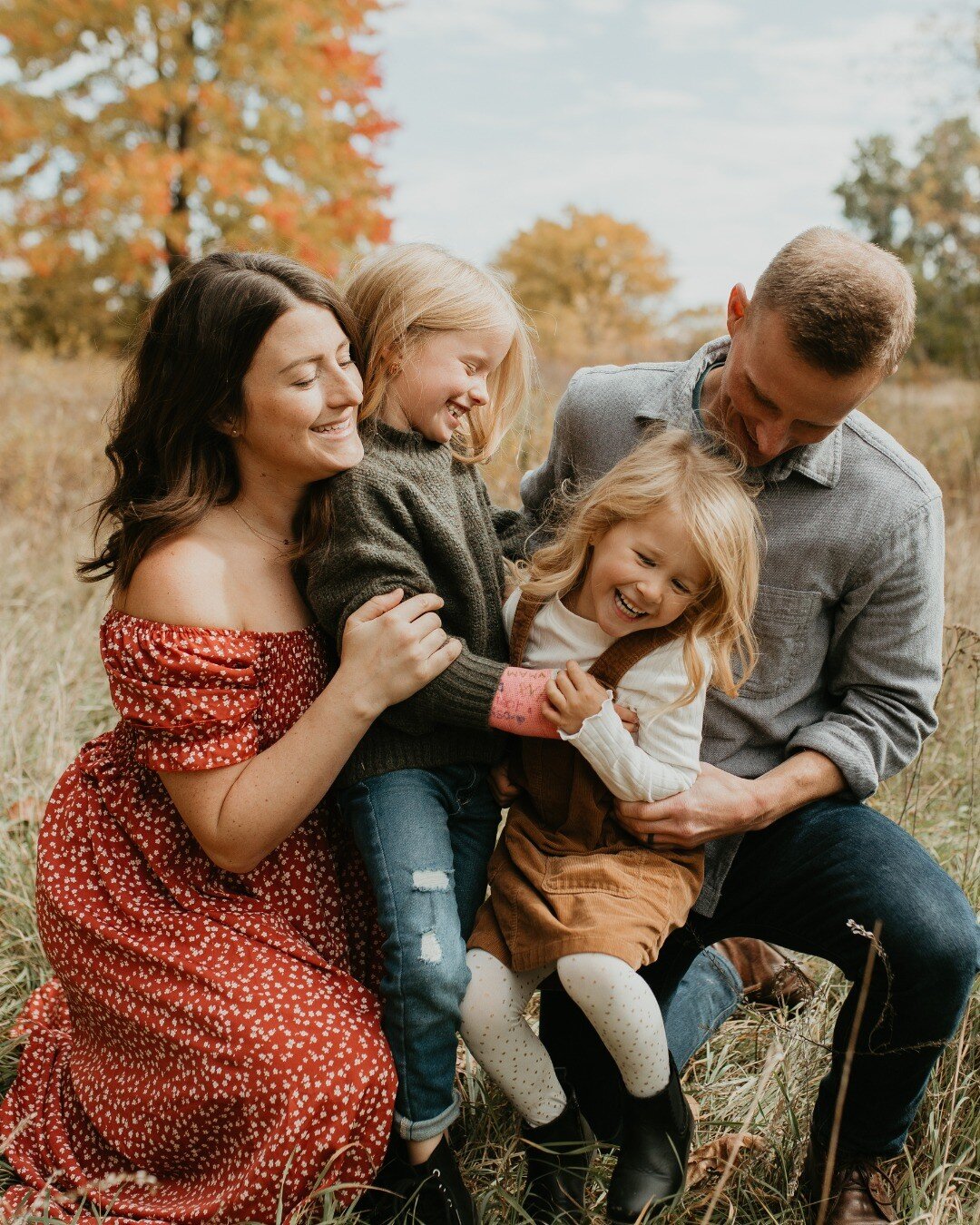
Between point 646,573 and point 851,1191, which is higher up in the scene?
point 646,573

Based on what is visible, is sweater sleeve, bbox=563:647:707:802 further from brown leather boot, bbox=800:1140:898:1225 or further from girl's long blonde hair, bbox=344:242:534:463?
brown leather boot, bbox=800:1140:898:1225

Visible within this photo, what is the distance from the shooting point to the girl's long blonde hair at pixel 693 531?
6.51 feet

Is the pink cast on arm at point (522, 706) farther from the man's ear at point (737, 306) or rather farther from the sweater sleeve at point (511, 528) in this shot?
the man's ear at point (737, 306)

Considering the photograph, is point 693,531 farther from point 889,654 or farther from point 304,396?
point 304,396

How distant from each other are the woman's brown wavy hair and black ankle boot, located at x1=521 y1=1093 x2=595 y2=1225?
4.01 ft

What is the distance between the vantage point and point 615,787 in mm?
2029

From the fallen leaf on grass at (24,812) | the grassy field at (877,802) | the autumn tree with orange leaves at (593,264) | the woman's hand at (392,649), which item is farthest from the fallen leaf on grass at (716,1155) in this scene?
the autumn tree with orange leaves at (593,264)

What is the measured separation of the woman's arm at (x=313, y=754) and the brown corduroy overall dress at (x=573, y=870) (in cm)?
29

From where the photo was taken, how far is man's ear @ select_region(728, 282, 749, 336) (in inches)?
90.6

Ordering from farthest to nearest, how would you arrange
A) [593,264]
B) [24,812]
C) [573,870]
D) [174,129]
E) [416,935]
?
[593,264] < [174,129] < [24,812] < [573,870] < [416,935]

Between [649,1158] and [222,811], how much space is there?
100 centimetres

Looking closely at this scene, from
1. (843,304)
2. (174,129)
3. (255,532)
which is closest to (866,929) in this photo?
(843,304)

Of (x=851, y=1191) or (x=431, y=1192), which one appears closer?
(x=431, y=1192)

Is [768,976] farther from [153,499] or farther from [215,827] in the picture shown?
[153,499]
